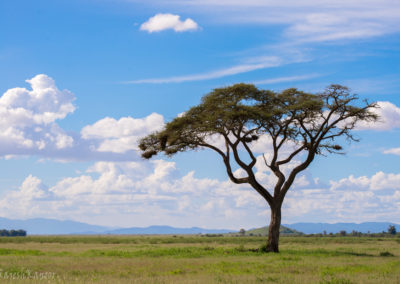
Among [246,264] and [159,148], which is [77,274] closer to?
[246,264]

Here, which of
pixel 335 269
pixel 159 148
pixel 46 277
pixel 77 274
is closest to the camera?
pixel 46 277

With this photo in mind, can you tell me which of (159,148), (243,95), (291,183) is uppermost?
(243,95)

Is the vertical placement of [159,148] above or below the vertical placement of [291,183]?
above

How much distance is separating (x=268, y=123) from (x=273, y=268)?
17911mm

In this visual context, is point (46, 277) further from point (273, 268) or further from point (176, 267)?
point (273, 268)

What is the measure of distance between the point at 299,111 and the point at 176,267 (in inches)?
797

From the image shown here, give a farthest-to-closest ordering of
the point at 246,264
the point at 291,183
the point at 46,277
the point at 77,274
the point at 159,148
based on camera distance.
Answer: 1. the point at 159,148
2. the point at 291,183
3. the point at 246,264
4. the point at 77,274
5. the point at 46,277

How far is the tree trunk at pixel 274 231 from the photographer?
135ft

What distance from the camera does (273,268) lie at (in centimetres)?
2619

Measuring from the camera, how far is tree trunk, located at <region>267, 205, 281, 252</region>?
41.1 metres

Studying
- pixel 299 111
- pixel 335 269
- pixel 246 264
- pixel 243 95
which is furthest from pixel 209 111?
pixel 335 269

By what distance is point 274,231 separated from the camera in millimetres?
41469

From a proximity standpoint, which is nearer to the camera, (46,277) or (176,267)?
(46,277)

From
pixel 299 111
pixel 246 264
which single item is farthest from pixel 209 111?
pixel 246 264
